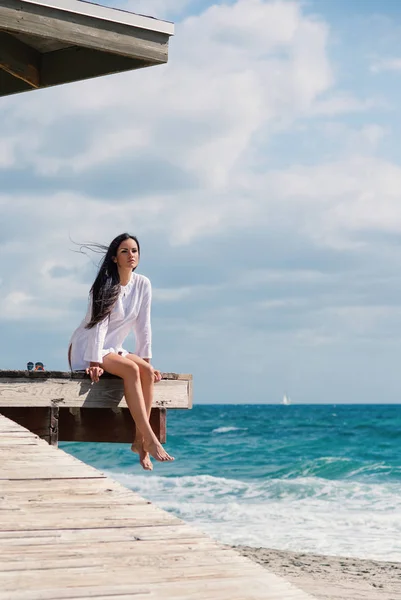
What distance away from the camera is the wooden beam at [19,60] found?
18.8 ft

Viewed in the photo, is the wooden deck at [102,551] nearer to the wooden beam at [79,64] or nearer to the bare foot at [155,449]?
the bare foot at [155,449]

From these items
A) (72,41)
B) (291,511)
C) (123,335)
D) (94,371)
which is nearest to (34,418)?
(94,371)

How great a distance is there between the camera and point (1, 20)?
507 cm

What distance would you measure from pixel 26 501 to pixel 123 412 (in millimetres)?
3573

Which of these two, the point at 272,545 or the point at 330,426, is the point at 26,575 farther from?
the point at 330,426

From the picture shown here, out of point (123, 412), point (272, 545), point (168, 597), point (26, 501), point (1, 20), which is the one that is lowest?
point (272, 545)

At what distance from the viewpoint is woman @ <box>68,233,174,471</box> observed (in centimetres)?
595

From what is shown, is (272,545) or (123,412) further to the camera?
(272,545)

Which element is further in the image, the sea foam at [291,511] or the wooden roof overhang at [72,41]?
the sea foam at [291,511]

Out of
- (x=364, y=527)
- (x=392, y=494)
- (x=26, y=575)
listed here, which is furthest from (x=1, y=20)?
(x=392, y=494)

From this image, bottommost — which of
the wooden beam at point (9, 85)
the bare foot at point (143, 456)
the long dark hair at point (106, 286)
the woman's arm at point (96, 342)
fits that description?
the bare foot at point (143, 456)

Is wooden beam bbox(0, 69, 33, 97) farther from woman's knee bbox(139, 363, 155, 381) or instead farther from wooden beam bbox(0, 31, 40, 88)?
woman's knee bbox(139, 363, 155, 381)

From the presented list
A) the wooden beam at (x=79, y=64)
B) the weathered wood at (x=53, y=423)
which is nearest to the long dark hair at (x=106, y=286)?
the weathered wood at (x=53, y=423)

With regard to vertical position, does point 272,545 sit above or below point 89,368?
below
